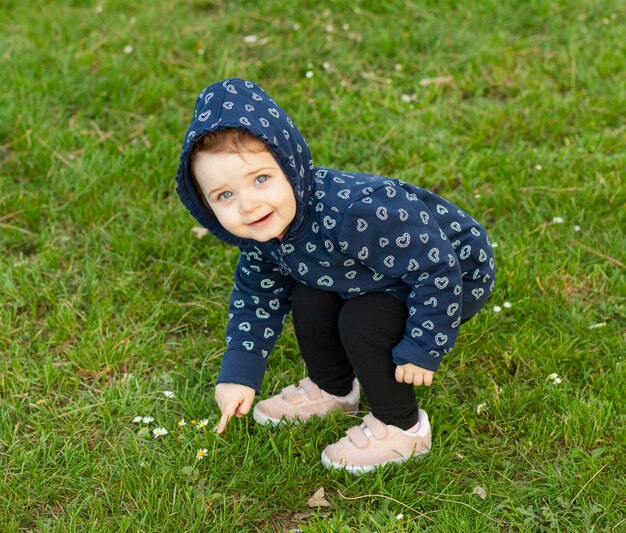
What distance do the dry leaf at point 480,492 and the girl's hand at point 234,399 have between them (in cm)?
72

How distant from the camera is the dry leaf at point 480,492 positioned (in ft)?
8.24

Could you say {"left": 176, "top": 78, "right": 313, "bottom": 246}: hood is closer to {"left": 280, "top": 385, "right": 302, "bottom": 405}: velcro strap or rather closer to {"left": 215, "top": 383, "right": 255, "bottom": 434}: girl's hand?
{"left": 215, "top": 383, "right": 255, "bottom": 434}: girl's hand

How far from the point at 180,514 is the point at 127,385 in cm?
62

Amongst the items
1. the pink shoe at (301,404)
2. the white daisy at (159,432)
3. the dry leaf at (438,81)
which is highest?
the dry leaf at (438,81)

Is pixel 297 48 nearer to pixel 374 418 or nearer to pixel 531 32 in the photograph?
pixel 531 32

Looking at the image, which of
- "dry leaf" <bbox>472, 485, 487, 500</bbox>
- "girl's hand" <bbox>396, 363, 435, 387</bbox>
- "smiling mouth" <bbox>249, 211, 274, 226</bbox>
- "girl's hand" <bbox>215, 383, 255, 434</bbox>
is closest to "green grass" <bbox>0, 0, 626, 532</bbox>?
"dry leaf" <bbox>472, 485, 487, 500</bbox>

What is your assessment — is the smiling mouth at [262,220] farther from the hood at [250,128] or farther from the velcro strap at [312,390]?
the velcro strap at [312,390]

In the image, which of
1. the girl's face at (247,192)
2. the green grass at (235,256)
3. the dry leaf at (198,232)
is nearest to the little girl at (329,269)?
the girl's face at (247,192)

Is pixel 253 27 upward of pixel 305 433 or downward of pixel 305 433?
upward

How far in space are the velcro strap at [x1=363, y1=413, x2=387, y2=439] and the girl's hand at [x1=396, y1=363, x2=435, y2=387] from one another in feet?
0.82

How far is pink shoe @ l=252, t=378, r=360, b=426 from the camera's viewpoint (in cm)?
278

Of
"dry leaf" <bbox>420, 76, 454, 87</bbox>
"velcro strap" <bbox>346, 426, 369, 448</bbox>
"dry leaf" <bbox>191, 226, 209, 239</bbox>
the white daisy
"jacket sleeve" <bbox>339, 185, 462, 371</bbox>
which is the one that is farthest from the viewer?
"dry leaf" <bbox>420, 76, 454, 87</bbox>

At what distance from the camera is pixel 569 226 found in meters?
3.52

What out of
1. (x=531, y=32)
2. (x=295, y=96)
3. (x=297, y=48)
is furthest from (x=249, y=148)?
(x=531, y=32)
